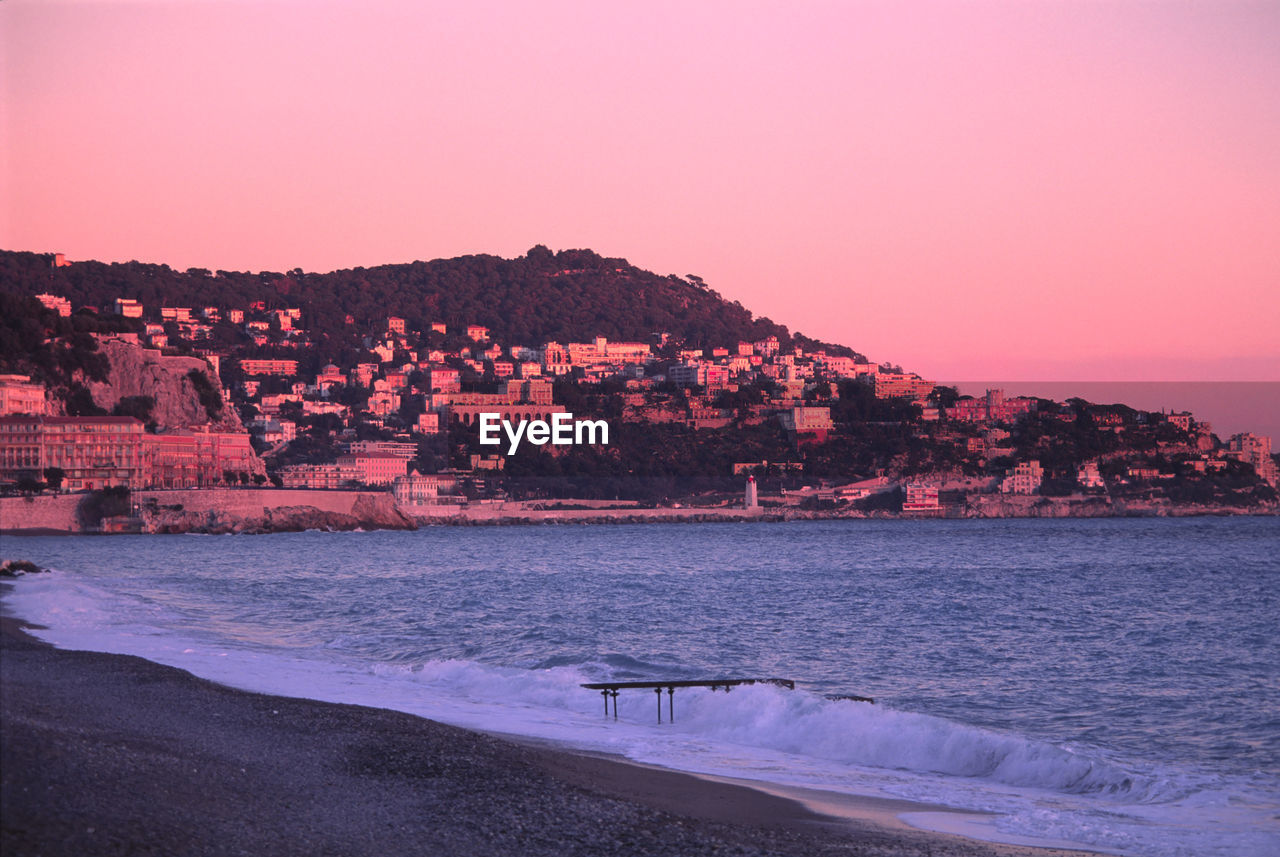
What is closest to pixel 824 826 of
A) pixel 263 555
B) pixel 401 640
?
pixel 401 640

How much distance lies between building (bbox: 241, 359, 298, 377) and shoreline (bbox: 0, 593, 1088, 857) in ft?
446

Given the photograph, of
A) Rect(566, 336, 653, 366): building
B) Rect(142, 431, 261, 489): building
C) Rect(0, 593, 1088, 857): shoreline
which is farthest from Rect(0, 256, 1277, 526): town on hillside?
Rect(0, 593, 1088, 857): shoreline

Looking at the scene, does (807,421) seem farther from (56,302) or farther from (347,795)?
(347,795)

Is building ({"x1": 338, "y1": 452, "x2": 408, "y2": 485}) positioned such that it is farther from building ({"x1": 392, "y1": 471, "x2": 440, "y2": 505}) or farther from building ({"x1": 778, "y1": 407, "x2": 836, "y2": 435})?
building ({"x1": 778, "y1": 407, "x2": 836, "y2": 435})

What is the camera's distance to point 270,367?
144m

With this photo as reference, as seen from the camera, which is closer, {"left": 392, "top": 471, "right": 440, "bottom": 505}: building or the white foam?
the white foam

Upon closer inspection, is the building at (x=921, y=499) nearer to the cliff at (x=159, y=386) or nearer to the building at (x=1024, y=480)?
the building at (x=1024, y=480)

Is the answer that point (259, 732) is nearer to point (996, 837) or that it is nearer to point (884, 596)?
point (996, 837)

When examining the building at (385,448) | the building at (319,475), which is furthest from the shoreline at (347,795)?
the building at (385,448)

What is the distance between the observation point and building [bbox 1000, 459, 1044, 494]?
12612cm

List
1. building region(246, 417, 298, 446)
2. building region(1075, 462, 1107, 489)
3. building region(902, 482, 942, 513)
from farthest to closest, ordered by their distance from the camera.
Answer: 1. building region(902, 482, 942, 513)
2. building region(1075, 462, 1107, 489)
3. building region(246, 417, 298, 446)

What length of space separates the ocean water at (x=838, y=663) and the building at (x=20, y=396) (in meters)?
39.6

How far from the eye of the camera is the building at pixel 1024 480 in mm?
126125

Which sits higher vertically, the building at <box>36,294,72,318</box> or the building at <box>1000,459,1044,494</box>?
the building at <box>36,294,72,318</box>
